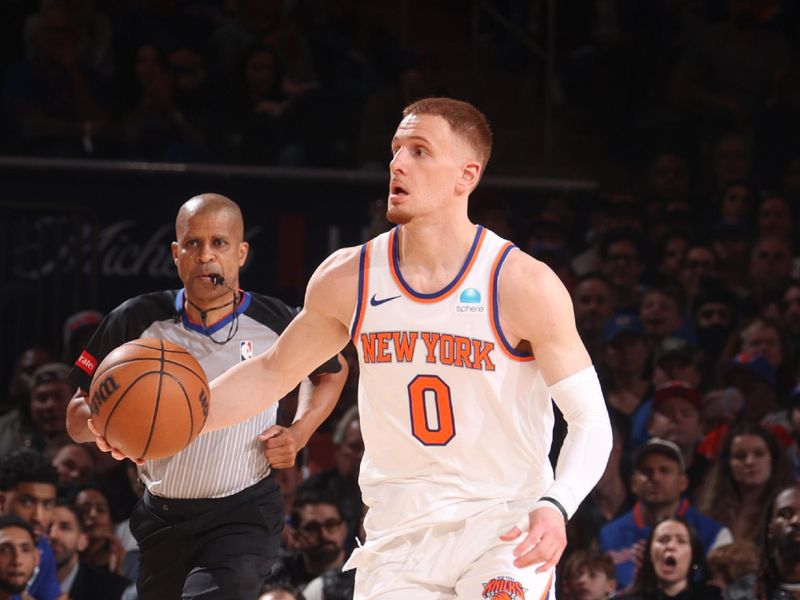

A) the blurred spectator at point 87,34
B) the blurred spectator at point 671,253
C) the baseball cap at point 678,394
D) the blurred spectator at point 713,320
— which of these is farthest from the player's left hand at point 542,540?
the blurred spectator at point 87,34

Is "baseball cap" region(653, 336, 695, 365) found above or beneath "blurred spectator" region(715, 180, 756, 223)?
beneath

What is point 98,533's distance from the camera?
7.22 metres

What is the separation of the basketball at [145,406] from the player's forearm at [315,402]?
3.20ft

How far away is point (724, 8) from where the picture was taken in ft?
37.1

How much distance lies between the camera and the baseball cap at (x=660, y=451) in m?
7.24

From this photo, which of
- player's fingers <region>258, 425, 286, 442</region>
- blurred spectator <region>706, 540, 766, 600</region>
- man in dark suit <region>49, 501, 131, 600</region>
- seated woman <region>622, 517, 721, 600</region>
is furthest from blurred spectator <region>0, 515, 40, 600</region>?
blurred spectator <region>706, 540, 766, 600</region>

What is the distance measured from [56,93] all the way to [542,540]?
7.04 metres

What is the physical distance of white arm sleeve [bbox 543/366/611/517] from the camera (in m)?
3.70

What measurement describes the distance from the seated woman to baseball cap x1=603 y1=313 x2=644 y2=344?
6.81 feet

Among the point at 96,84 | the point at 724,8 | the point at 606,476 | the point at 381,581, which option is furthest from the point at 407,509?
the point at 724,8

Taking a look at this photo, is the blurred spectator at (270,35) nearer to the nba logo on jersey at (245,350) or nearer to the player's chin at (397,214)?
the nba logo on jersey at (245,350)

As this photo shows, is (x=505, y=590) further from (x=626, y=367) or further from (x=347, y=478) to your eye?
(x=626, y=367)

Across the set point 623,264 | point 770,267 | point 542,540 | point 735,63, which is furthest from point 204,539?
point 735,63

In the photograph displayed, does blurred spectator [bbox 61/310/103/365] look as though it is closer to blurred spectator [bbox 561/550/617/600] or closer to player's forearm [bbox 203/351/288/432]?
blurred spectator [bbox 561/550/617/600]
